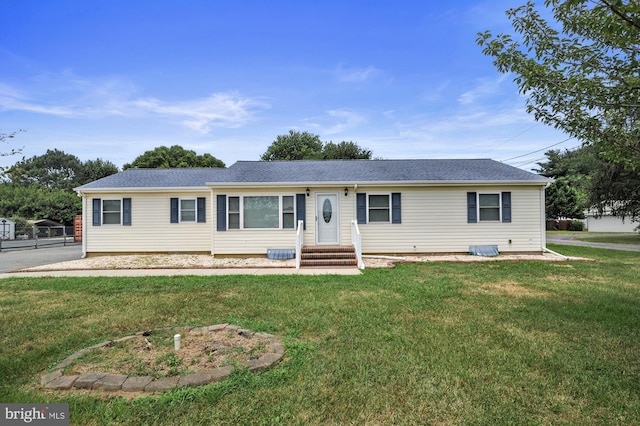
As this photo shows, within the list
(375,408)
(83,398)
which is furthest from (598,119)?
(83,398)

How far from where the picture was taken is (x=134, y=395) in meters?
2.64

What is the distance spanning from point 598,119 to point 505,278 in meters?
4.99

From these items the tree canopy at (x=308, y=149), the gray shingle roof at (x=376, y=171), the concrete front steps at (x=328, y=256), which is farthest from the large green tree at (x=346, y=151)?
the concrete front steps at (x=328, y=256)

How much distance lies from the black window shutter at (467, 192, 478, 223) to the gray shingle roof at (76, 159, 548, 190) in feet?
2.18

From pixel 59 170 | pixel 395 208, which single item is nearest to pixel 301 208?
pixel 395 208

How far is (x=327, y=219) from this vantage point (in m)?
11.9

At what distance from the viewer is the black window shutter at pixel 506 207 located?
1191 cm

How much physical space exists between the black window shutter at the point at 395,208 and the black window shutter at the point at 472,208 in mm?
2638

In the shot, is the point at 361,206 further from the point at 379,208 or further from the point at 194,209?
the point at 194,209

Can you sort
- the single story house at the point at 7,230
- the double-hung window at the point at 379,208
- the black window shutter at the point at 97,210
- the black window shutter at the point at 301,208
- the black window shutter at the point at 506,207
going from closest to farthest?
the black window shutter at the point at 301,208 < the black window shutter at the point at 506,207 < the double-hung window at the point at 379,208 < the black window shutter at the point at 97,210 < the single story house at the point at 7,230

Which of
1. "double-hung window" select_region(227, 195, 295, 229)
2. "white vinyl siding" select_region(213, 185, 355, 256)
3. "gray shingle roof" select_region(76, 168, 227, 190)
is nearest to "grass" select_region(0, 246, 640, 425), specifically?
"white vinyl siding" select_region(213, 185, 355, 256)

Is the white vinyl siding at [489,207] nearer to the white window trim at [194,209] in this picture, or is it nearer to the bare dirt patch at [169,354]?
the bare dirt patch at [169,354]

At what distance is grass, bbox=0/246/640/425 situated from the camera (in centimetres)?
242

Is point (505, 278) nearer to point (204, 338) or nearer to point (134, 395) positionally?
point (204, 338)
